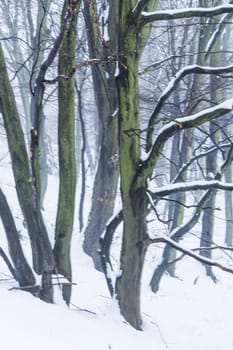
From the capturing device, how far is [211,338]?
22.9 feet

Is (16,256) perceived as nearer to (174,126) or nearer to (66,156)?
(66,156)

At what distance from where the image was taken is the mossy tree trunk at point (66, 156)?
516 cm

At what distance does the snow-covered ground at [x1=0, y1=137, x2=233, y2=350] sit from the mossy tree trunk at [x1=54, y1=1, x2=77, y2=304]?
46 cm

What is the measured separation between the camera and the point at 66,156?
5441 millimetres

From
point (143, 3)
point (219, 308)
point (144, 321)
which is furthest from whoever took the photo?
point (219, 308)

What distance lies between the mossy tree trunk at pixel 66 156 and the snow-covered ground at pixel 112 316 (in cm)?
46

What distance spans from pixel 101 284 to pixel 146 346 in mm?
4390

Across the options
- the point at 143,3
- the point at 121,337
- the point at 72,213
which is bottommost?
the point at 121,337

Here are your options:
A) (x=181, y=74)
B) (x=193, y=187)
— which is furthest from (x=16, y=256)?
(x=181, y=74)

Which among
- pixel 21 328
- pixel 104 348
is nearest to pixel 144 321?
pixel 104 348

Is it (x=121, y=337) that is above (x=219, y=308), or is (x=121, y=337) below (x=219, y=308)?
above

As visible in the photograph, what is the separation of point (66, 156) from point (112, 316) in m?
2.15

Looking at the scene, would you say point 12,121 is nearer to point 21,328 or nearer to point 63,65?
point 63,65

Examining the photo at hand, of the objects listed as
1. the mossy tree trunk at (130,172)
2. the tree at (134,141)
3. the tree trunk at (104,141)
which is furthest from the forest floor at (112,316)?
the tree trunk at (104,141)
